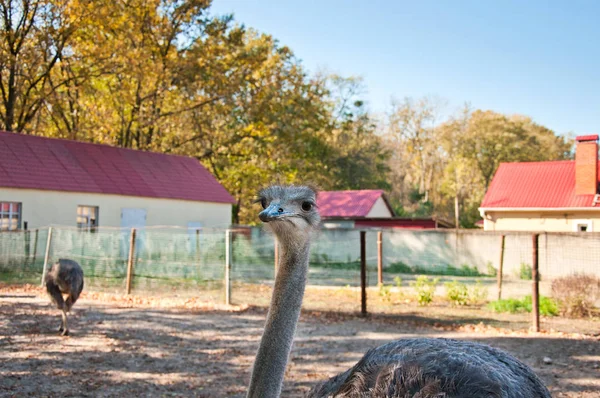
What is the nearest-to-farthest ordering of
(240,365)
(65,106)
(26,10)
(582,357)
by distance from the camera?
(240,365)
(582,357)
(26,10)
(65,106)

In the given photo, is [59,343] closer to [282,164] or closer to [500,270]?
[500,270]

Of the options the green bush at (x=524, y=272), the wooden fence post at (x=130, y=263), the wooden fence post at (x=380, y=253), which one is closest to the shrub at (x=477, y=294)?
the green bush at (x=524, y=272)

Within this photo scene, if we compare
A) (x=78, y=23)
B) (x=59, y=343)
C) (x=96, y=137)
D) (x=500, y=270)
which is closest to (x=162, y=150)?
(x=96, y=137)

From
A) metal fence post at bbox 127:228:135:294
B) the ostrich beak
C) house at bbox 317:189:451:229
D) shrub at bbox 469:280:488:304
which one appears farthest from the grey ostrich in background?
house at bbox 317:189:451:229

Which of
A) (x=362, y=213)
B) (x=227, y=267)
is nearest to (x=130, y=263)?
(x=227, y=267)

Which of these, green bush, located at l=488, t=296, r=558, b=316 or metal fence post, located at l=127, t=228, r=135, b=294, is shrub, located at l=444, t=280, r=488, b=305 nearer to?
green bush, located at l=488, t=296, r=558, b=316

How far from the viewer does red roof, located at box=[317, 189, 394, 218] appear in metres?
31.5

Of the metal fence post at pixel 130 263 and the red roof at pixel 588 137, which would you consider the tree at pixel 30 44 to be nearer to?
the metal fence post at pixel 130 263

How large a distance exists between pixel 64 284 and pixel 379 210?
25.4 metres

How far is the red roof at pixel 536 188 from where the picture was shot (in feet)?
76.5

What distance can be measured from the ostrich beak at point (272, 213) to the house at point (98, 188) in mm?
16852

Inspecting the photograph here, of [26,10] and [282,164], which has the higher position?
[26,10]

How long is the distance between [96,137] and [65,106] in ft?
5.88

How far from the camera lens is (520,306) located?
11.6m
